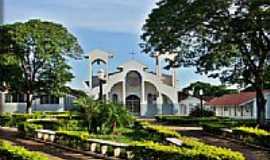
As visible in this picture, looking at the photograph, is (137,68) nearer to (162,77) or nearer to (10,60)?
(162,77)

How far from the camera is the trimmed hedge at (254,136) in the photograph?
19.2 m

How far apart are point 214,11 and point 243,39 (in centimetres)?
233

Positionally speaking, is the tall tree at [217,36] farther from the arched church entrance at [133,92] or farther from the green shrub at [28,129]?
the arched church entrance at [133,92]

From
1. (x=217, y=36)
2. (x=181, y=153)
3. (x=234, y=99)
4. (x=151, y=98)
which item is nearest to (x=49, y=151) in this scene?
(x=181, y=153)

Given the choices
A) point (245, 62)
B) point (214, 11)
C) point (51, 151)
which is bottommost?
point (51, 151)

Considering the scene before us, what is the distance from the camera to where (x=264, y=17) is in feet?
87.5

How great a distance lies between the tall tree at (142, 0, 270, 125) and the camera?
90.1 ft

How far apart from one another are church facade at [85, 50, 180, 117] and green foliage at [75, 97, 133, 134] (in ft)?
102

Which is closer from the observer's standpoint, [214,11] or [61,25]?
[214,11]

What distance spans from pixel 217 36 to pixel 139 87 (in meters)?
29.2

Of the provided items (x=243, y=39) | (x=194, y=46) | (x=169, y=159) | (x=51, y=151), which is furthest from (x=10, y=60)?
(x=169, y=159)

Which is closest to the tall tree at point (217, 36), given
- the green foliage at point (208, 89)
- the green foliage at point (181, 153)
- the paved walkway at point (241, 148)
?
the paved walkway at point (241, 148)

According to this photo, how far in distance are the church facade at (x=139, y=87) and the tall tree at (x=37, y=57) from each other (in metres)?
14.2

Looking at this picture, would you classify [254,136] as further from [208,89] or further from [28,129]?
[208,89]
